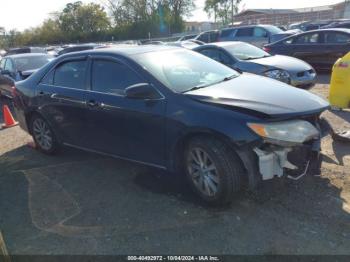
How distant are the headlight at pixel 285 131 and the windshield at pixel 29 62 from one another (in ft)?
29.6

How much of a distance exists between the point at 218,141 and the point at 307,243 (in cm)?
119

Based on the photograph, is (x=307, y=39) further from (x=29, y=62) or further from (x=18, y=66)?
(x=18, y=66)

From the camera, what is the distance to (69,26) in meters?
61.6

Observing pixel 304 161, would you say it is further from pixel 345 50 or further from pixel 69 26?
pixel 69 26

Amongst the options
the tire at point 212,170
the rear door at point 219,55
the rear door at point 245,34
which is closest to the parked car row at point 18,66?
the rear door at point 219,55

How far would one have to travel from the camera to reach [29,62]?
35.6 ft

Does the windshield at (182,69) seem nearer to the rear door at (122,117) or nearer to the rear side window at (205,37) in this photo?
the rear door at (122,117)

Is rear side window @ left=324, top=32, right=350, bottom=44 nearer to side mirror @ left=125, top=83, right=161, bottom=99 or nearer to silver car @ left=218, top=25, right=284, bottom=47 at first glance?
silver car @ left=218, top=25, right=284, bottom=47

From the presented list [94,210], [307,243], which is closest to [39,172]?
[94,210]

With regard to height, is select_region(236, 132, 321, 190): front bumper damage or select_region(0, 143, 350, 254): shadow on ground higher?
select_region(236, 132, 321, 190): front bumper damage

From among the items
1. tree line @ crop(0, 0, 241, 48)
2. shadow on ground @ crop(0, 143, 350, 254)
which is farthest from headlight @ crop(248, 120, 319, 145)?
tree line @ crop(0, 0, 241, 48)

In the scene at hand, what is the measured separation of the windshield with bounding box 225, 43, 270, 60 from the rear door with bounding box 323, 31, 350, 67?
121 inches

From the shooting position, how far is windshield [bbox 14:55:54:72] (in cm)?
1062

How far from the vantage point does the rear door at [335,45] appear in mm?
10820
